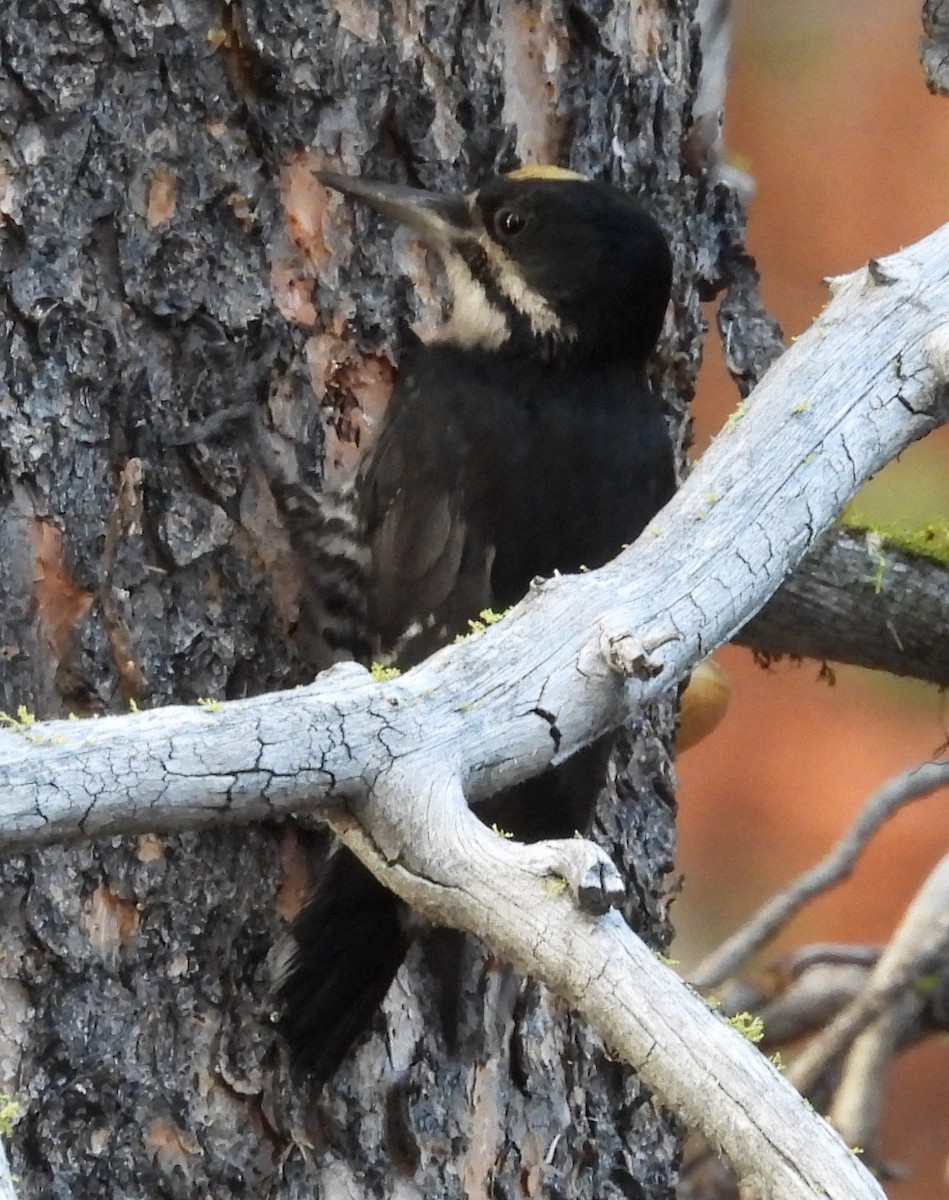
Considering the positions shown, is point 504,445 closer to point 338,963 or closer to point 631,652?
point 338,963

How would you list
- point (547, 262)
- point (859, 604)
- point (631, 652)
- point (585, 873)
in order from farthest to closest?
1. point (859, 604)
2. point (547, 262)
3. point (631, 652)
4. point (585, 873)

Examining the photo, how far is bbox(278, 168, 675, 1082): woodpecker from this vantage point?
171 centimetres

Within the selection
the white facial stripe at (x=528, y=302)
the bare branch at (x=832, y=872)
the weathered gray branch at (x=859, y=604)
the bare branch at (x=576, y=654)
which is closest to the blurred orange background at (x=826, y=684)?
the bare branch at (x=832, y=872)

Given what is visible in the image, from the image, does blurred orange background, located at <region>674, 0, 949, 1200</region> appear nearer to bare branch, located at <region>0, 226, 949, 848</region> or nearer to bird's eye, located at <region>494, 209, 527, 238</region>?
bird's eye, located at <region>494, 209, 527, 238</region>

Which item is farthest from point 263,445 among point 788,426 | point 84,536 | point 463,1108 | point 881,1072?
point 881,1072

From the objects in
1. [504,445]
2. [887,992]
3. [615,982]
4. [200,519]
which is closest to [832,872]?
[887,992]

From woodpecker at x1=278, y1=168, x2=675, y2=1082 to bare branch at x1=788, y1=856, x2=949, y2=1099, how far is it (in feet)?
3.34

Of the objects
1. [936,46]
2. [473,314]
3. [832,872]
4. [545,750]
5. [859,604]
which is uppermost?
[936,46]

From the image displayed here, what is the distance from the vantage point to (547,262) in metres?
1.88

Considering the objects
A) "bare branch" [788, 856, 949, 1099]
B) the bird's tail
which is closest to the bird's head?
the bird's tail

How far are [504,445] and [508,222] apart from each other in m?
0.23

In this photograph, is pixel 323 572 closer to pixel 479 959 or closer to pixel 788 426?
pixel 479 959

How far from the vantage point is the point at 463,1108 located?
1.67m

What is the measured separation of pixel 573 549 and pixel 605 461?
11cm
